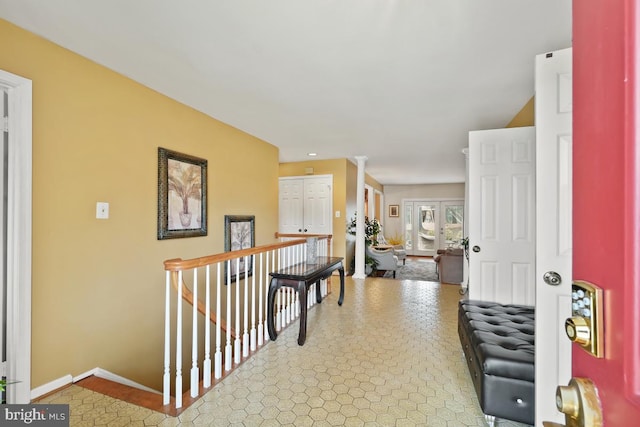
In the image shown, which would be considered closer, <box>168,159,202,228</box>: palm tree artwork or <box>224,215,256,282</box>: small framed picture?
<box>168,159,202,228</box>: palm tree artwork

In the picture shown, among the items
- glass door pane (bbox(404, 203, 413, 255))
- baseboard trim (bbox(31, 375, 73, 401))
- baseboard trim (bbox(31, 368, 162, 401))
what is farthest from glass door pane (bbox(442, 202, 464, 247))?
baseboard trim (bbox(31, 375, 73, 401))

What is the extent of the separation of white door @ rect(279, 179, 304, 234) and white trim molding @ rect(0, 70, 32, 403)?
4.49 metres

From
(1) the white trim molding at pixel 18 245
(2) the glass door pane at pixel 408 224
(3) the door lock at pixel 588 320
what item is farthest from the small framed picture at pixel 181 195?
(2) the glass door pane at pixel 408 224

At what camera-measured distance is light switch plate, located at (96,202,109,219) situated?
2.33 m

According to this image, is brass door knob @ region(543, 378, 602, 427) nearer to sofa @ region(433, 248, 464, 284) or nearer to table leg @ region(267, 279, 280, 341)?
table leg @ region(267, 279, 280, 341)

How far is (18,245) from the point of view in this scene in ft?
6.04

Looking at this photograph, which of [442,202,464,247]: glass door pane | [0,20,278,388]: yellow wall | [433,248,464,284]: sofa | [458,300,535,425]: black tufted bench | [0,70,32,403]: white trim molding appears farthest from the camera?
[442,202,464,247]: glass door pane

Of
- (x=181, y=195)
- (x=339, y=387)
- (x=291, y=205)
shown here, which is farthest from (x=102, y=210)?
(x=291, y=205)

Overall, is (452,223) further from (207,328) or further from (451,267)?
(207,328)

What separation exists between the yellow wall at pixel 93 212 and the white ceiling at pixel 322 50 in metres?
0.15

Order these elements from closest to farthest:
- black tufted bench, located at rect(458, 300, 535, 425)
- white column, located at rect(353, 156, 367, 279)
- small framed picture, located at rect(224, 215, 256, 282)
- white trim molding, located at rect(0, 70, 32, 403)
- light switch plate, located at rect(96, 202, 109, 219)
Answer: black tufted bench, located at rect(458, 300, 535, 425), white trim molding, located at rect(0, 70, 32, 403), light switch plate, located at rect(96, 202, 109, 219), small framed picture, located at rect(224, 215, 256, 282), white column, located at rect(353, 156, 367, 279)

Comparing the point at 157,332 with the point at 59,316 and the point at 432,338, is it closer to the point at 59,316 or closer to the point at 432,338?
the point at 59,316

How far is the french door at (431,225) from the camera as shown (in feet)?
31.6

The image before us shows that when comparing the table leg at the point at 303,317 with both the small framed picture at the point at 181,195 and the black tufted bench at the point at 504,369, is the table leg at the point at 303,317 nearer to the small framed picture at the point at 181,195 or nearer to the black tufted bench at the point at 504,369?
the black tufted bench at the point at 504,369
